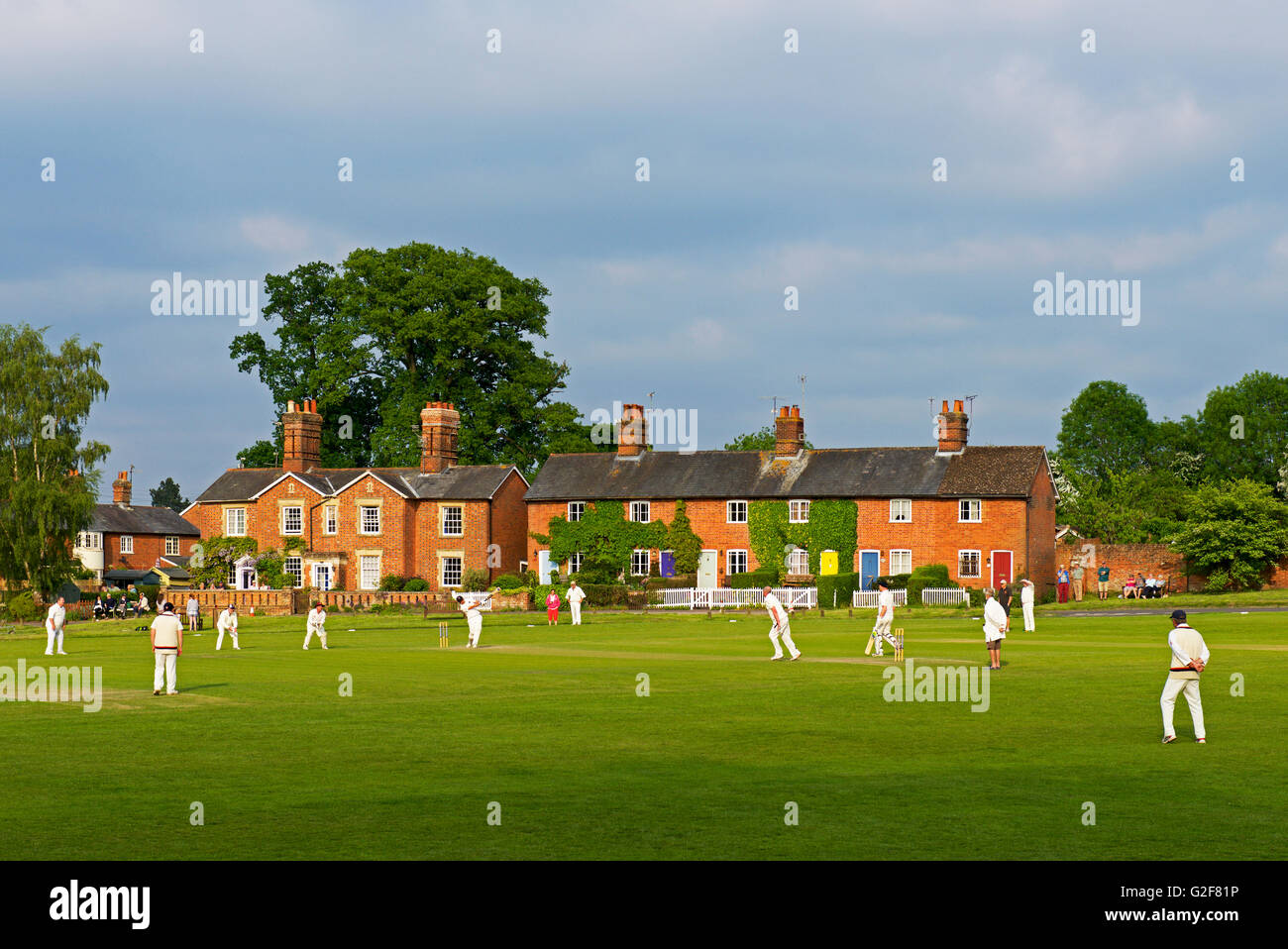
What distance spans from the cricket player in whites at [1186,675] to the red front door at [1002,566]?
156ft

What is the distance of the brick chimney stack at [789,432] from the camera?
71875 millimetres

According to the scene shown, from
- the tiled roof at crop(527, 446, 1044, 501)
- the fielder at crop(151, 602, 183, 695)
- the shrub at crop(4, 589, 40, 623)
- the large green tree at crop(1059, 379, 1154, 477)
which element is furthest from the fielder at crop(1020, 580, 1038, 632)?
the large green tree at crop(1059, 379, 1154, 477)

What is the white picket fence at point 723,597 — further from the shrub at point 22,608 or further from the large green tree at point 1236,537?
the shrub at point 22,608

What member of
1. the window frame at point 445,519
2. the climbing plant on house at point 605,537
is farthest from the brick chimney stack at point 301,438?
the climbing plant on house at point 605,537

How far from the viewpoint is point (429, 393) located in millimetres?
82438

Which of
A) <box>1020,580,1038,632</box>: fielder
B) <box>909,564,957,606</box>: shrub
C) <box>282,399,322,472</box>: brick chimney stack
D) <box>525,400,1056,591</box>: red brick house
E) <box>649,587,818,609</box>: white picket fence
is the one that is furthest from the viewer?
<box>282,399,322,472</box>: brick chimney stack

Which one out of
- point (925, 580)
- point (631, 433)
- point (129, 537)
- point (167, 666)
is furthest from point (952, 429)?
point (129, 537)

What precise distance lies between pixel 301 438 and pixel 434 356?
9.37 metres

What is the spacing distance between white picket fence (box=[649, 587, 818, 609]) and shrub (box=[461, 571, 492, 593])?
491 inches

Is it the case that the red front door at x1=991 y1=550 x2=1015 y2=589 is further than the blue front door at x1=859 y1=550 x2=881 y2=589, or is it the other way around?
the blue front door at x1=859 y1=550 x2=881 y2=589

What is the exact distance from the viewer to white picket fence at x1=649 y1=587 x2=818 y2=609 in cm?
6059

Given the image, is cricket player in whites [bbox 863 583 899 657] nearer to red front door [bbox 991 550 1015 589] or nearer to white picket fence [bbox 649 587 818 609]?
white picket fence [bbox 649 587 818 609]
